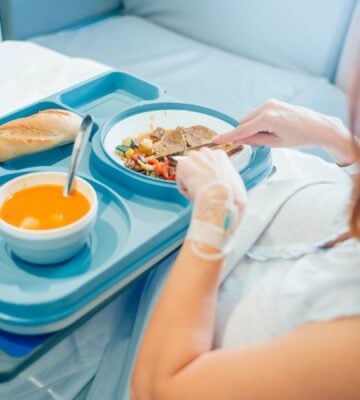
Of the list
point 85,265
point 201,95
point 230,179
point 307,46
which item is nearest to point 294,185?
point 230,179

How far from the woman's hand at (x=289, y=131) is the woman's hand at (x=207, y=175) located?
14 centimetres

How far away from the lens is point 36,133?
838mm

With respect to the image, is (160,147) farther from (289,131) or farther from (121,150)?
(289,131)

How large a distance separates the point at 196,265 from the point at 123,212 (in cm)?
17

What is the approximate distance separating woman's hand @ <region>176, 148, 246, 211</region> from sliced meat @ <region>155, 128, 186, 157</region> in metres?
0.15

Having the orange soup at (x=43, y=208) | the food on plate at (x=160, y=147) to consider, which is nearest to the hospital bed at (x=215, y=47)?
the food on plate at (x=160, y=147)

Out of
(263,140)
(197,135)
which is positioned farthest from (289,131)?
(197,135)

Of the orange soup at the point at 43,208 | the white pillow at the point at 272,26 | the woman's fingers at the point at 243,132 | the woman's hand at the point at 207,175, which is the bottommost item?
the white pillow at the point at 272,26

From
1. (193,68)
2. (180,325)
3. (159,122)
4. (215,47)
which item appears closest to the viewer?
(180,325)

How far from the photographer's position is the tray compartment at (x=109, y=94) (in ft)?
3.22

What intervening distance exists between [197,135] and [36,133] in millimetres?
259

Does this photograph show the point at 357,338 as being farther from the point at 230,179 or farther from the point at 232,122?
the point at 232,122

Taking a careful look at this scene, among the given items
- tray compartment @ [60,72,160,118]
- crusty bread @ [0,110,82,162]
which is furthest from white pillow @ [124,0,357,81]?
crusty bread @ [0,110,82,162]

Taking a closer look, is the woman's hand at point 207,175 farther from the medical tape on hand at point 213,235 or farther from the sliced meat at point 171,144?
the sliced meat at point 171,144
